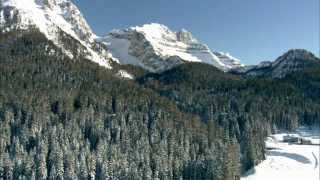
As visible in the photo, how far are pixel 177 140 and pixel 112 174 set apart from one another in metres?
41.3

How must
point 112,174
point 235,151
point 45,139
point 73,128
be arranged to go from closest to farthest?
point 112,174 < point 235,151 < point 45,139 < point 73,128

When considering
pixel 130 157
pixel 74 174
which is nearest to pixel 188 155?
pixel 130 157

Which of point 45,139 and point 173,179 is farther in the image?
point 45,139

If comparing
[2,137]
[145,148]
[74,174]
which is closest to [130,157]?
[145,148]

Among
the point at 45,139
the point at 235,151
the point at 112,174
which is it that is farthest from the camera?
the point at 45,139

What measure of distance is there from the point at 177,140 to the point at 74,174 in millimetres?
47027

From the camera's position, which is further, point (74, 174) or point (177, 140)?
point (177, 140)

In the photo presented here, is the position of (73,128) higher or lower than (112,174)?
higher

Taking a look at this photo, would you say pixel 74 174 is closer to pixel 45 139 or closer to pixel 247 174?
pixel 45 139

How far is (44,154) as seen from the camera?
174 meters

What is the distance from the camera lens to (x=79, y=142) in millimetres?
189250

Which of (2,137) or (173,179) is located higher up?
(2,137)

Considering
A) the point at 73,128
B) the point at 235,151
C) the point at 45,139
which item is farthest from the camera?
the point at 73,128

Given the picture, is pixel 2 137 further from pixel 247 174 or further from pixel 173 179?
pixel 247 174
